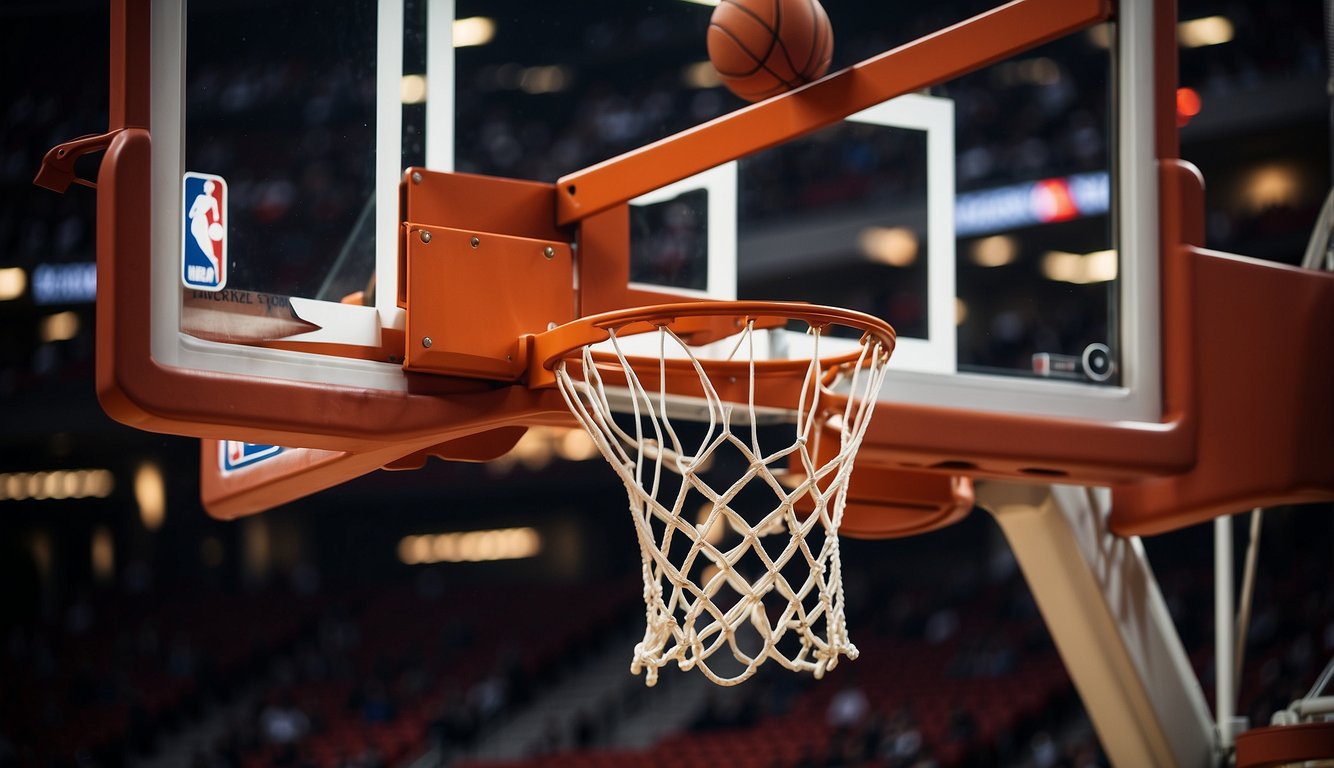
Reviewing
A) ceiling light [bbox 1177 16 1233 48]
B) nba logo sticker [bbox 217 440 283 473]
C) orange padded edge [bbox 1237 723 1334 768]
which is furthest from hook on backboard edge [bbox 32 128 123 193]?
ceiling light [bbox 1177 16 1233 48]

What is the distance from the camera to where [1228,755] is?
14.8ft

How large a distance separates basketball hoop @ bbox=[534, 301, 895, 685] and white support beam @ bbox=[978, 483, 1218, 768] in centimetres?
89

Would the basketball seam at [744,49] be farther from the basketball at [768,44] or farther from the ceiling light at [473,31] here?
the ceiling light at [473,31]

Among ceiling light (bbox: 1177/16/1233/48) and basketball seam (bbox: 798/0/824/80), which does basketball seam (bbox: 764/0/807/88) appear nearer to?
basketball seam (bbox: 798/0/824/80)

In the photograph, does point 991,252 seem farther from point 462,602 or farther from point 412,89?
point 462,602

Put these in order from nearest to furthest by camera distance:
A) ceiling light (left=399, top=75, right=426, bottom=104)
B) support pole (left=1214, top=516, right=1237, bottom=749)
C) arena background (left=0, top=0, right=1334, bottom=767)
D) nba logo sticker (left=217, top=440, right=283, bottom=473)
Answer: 1. ceiling light (left=399, top=75, right=426, bottom=104)
2. nba logo sticker (left=217, top=440, right=283, bottom=473)
3. support pole (left=1214, top=516, right=1237, bottom=749)
4. arena background (left=0, top=0, right=1334, bottom=767)

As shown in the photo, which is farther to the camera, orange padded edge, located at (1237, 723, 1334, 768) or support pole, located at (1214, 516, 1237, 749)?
support pole, located at (1214, 516, 1237, 749)

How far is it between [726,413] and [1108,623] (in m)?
1.59

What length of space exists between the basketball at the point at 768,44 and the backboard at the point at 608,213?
2.5 inches

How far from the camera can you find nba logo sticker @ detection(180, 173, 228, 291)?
2.77 metres

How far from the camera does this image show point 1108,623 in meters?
4.21

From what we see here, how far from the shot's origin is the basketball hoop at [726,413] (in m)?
2.81

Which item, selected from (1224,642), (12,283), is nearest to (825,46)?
(1224,642)

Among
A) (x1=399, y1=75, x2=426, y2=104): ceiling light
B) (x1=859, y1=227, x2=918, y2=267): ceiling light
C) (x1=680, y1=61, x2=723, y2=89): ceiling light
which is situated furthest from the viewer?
(x1=859, y1=227, x2=918, y2=267): ceiling light
